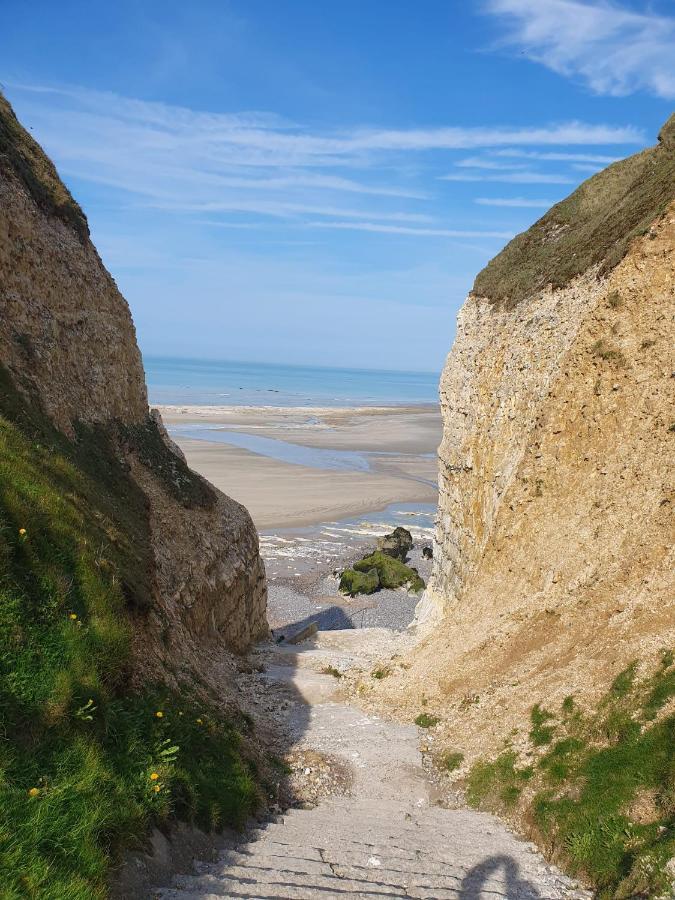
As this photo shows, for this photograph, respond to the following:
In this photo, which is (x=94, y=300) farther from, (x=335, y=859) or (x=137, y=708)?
(x=335, y=859)

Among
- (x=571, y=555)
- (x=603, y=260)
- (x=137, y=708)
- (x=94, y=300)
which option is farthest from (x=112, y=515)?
(x=603, y=260)

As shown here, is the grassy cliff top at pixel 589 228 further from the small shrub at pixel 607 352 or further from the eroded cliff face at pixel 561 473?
the small shrub at pixel 607 352

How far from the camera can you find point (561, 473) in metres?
18.8

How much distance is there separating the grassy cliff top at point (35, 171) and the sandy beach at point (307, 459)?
82.6ft

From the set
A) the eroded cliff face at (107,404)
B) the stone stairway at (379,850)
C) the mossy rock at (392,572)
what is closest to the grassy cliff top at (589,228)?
the eroded cliff face at (107,404)

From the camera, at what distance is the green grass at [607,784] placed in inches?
324

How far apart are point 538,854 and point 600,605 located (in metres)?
6.48

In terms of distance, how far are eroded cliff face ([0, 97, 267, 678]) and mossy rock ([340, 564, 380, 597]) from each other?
9.42m

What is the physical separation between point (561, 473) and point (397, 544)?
22.3 meters

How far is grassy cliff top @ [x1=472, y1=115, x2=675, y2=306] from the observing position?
20178mm

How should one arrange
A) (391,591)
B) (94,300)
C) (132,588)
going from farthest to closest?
(391,591)
(94,300)
(132,588)

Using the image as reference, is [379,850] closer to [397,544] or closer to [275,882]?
[275,882]

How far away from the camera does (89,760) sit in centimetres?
729

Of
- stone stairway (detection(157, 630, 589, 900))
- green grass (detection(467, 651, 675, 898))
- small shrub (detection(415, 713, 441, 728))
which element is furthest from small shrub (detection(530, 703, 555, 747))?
small shrub (detection(415, 713, 441, 728))
